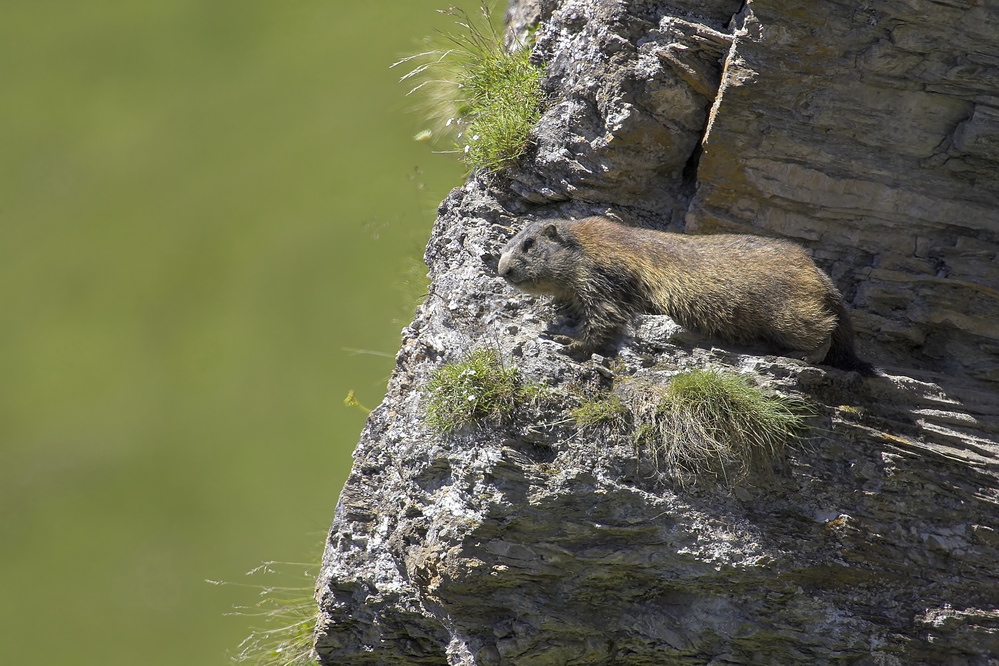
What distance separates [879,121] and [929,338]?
1749 millimetres

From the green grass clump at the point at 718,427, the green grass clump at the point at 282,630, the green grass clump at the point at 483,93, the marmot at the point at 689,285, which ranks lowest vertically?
the green grass clump at the point at 282,630

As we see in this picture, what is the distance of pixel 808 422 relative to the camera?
5.68m

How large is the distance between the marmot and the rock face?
0.20 meters

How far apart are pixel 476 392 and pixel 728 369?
5.75 feet

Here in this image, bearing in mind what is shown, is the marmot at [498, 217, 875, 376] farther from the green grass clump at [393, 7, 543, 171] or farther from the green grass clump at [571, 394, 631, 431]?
the green grass clump at [393, 7, 543, 171]

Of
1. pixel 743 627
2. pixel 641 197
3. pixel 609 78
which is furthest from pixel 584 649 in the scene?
pixel 609 78

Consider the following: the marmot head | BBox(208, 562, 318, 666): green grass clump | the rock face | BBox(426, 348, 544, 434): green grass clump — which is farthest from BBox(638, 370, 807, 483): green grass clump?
BBox(208, 562, 318, 666): green grass clump

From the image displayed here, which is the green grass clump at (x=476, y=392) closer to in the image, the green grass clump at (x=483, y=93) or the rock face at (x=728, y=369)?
the rock face at (x=728, y=369)

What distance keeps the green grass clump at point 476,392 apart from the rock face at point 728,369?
0.11m

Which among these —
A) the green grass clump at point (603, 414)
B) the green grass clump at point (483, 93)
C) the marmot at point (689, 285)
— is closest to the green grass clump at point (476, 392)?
the green grass clump at point (603, 414)

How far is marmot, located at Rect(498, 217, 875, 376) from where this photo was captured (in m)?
5.79

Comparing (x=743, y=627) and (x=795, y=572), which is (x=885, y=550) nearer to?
(x=795, y=572)

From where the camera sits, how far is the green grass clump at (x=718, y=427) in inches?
217

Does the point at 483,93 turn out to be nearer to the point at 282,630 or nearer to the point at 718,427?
the point at 718,427
